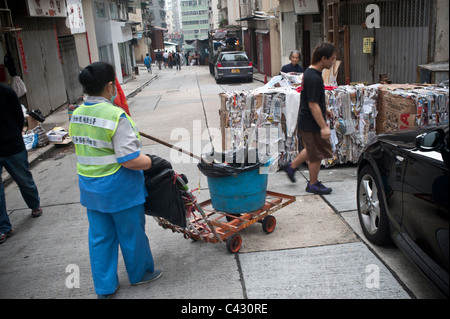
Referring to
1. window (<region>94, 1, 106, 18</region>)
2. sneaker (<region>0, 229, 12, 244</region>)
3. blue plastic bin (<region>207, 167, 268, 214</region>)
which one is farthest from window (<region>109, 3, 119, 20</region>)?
blue plastic bin (<region>207, 167, 268, 214</region>)

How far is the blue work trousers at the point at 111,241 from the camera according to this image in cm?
332

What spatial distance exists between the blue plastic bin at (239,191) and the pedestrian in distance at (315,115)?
1.25m

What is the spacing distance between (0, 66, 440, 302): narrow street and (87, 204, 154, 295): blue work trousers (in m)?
0.20

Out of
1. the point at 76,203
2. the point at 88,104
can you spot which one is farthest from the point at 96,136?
the point at 76,203

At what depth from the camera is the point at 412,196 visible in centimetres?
308

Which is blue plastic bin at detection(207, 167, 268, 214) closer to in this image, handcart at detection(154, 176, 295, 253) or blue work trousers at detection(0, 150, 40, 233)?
handcart at detection(154, 176, 295, 253)

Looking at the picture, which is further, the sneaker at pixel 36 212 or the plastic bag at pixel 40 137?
the plastic bag at pixel 40 137

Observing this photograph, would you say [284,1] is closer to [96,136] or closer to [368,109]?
[368,109]

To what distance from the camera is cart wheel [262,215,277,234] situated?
4.36 m

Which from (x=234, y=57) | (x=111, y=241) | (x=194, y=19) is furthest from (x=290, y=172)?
(x=194, y=19)

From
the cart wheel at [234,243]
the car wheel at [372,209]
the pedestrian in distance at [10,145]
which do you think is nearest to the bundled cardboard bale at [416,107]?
the car wheel at [372,209]

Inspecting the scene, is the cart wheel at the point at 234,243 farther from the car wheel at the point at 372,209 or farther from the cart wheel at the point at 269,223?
the car wheel at the point at 372,209

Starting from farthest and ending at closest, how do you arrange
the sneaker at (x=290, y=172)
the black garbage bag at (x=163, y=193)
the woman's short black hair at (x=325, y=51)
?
the sneaker at (x=290, y=172), the woman's short black hair at (x=325, y=51), the black garbage bag at (x=163, y=193)
